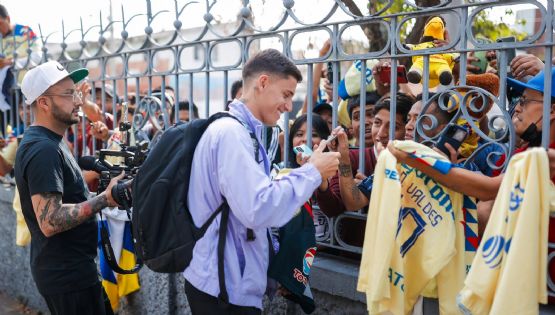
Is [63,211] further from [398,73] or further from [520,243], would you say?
[520,243]

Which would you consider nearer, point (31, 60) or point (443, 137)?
point (443, 137)

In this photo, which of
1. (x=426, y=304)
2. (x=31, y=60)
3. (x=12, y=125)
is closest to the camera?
(x=426, y=304)

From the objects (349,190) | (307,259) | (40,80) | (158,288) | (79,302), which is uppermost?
(40,80)

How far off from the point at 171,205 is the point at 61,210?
0.93 metres

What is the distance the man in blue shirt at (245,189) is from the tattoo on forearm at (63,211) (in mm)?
816

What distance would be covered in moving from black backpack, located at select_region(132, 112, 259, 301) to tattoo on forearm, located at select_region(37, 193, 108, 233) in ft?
2.23

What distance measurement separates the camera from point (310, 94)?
3387mm

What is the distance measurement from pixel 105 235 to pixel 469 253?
2056mm

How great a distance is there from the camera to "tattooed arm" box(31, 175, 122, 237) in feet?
10.2

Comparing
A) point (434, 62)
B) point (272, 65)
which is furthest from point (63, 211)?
point (434, 62)

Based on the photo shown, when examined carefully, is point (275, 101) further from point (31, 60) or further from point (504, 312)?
point (31, 60)

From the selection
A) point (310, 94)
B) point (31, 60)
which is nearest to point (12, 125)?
point (31, 60)

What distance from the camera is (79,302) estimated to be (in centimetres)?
330

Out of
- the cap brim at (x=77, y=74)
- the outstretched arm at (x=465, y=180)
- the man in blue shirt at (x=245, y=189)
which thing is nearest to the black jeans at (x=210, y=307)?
the man in blue shirt at (x=245, y=189)
